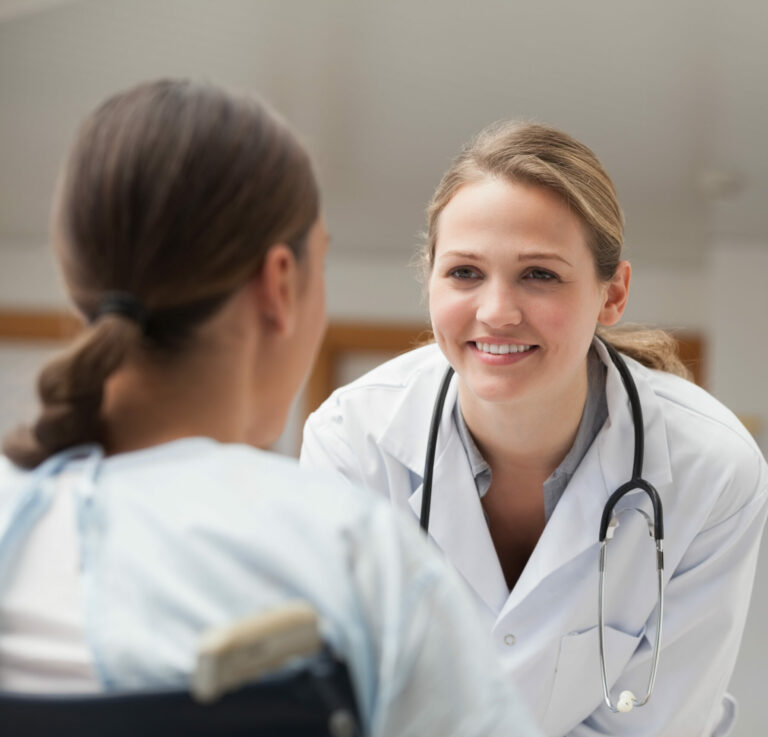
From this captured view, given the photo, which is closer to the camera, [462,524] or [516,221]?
[516,221]

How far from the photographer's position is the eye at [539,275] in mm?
1558

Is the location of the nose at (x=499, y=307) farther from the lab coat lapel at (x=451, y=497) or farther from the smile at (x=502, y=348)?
the lab coat lapel at (x=451, y=497)

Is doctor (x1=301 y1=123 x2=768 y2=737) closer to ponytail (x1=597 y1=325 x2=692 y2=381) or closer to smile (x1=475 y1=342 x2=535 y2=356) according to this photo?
smile (x1=475 y1=342 x2=535 y2=356)

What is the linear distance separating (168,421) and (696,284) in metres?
5.73

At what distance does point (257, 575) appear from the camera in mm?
752

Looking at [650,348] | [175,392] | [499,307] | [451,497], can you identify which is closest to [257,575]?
[175,392]

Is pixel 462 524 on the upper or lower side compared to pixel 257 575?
lower

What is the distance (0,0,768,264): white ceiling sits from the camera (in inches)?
111

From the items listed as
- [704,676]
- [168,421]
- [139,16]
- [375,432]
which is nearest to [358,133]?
[139,16]

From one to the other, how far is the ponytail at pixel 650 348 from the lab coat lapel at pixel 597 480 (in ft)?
0.52

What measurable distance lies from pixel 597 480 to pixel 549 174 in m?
0.45

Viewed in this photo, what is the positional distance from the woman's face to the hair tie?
78 cm

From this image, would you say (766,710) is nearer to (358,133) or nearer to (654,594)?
Answer: (358,133)

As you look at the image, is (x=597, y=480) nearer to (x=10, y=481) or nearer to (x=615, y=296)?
(x=615, y=296)
